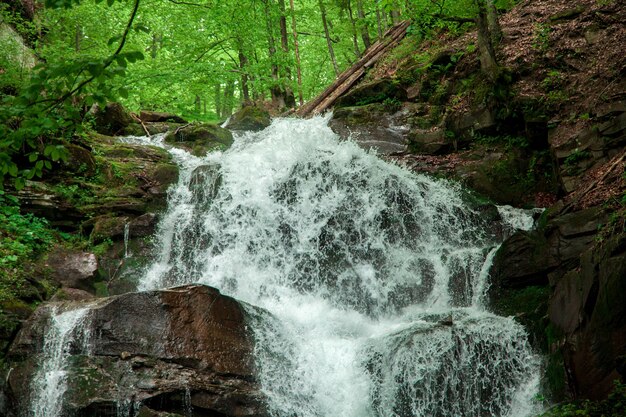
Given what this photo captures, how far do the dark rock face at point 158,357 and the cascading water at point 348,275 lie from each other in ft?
1.50

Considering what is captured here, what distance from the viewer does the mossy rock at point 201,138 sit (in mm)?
15359

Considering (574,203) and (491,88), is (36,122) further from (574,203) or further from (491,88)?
(491,88)

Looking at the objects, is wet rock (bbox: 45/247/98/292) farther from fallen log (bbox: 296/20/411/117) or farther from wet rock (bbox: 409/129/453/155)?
fallen log (bbox: 296/20/411/117)

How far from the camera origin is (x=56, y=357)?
7.41 metres

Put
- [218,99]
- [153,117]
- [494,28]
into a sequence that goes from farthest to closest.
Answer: [218,99], [153,117], [494,28]

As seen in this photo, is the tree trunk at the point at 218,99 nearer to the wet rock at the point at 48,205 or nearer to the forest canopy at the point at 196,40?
the forest canopy at the point at 196,40

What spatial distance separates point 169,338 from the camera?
7.73 metres

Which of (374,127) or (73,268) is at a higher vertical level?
(374,127)

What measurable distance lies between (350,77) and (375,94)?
2667 millimetres

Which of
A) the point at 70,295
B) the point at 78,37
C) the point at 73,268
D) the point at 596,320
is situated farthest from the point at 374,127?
the point at 78,37

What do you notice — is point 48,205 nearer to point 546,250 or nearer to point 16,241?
point 16,241

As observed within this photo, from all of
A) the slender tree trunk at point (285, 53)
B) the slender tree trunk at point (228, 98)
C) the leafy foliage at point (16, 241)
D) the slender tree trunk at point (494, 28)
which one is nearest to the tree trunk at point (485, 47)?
the slender tree trunk at point (494, 28)

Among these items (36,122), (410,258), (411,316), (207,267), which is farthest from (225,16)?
(36,122)

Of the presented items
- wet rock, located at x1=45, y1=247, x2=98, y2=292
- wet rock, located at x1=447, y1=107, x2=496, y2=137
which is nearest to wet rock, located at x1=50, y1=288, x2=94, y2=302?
wet rock, located at x1=45, y1=247, x2=98, y2=292
